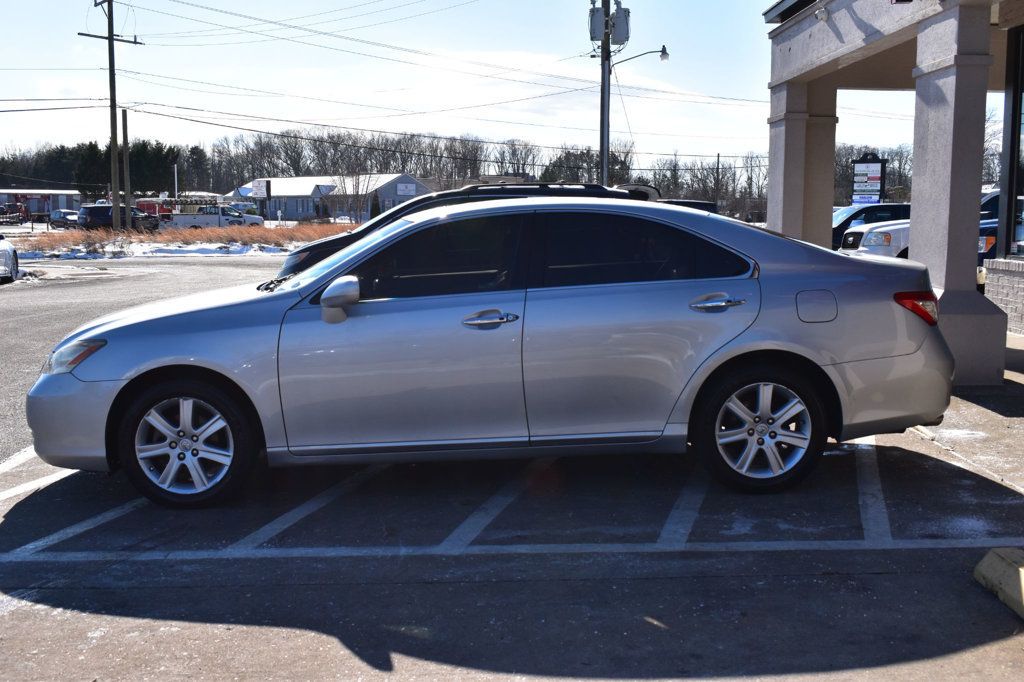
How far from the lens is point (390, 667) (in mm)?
3973

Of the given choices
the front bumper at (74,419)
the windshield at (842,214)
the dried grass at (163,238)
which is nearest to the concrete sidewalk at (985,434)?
the front bumper at (74,419)

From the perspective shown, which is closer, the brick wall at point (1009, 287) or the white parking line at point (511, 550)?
the white parking line at point (511, 550)

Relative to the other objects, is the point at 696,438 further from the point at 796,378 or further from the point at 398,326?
the point at 398,326

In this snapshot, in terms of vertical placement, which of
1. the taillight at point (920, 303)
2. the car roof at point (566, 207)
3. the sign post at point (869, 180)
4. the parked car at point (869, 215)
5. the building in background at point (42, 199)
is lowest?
the taillight at point (920, 303)

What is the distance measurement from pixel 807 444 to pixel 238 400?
319 centimetres

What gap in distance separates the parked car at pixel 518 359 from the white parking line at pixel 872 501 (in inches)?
14.5

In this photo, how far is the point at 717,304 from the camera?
5977 millimetres

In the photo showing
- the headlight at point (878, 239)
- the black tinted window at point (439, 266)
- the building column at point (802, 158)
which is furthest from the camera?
the headlight at point (878, 239)

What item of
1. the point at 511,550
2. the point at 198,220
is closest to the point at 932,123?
the point at 511,550

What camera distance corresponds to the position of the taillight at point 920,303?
6.11 meters

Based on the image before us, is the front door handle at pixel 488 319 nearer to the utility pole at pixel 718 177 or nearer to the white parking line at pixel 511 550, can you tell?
the white parking line at pixel 511 550

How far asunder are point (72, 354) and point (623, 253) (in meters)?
3.15

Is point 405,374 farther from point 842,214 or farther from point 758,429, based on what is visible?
point 842,214

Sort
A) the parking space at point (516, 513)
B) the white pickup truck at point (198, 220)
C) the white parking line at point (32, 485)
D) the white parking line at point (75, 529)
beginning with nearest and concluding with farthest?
1. the parking space at point (516, 513)
2. the white parking line at point (75, 529)
3. the white parking line at point (32, 485)
4. the white pickup truck at point (198, 220)
